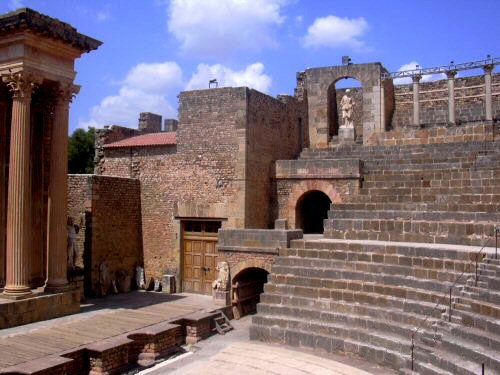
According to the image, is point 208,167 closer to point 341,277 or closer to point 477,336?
point 341,277

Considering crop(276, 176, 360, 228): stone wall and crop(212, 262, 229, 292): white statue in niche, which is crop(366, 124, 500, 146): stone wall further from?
crop(212, 262, 229, 292): white statue in niche

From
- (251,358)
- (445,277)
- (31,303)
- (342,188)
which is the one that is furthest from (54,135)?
(445,277)

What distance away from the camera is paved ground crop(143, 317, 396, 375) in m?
10.4

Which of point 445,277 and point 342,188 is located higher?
point 342,188

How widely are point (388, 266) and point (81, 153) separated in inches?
1126

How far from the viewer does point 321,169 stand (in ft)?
59.4

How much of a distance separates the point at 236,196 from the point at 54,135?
6.31 metres

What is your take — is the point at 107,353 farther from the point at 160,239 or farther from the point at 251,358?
the point at 160,239

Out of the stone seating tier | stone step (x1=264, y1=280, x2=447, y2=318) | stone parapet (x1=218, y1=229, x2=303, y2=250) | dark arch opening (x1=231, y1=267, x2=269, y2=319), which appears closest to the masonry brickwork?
stone parapet (x1=218, y1=229, x2=303, y2=250)

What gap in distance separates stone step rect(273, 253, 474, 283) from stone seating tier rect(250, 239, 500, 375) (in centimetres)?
2

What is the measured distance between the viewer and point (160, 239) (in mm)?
19656

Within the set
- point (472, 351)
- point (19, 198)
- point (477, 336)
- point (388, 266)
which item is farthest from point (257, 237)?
point (472, 351)

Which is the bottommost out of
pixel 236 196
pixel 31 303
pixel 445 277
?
pixel 31 303

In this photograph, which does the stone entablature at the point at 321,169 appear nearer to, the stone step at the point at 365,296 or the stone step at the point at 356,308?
the stone step at the point at 365,296
